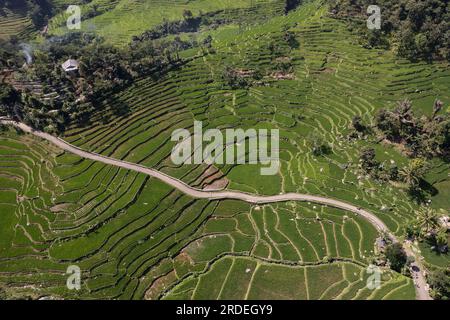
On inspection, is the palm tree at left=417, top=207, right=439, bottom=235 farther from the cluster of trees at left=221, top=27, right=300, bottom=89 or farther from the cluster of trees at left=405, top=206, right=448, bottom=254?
the cluster of trees at left=221, top=27, right=300, bottom=89

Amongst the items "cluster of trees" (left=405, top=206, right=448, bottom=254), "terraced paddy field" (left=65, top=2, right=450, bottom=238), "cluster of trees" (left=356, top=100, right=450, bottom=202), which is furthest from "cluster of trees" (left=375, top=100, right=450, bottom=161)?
"cluster of trees" (left=405, top=206, right=448, bottom=254)

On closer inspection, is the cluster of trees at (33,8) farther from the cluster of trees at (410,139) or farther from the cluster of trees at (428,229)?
the cluster of trees at (428,229)

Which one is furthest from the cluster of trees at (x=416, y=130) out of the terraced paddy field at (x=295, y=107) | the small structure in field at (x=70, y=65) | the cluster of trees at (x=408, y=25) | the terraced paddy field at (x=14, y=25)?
the terraced paddy field at (x=14, y=25)

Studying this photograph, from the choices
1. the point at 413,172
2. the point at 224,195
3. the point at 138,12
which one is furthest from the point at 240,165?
the point at 138,12

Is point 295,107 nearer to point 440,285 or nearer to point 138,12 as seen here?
point 440,285

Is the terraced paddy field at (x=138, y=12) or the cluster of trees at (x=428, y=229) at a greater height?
the terraced paddy field at (x=138, y=12)
